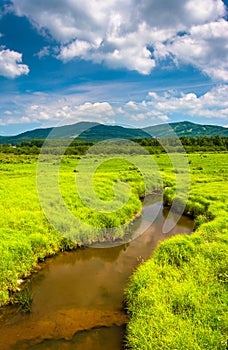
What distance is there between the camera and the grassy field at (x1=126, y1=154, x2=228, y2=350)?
26.2 ft

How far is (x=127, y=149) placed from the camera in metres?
86.9

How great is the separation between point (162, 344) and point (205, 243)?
6.72 m

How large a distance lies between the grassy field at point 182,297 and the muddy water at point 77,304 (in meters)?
0.93

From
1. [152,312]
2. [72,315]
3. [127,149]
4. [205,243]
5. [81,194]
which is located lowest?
[72,315]

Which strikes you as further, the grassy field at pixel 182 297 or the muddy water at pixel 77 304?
the muddy water at pixel 77 304

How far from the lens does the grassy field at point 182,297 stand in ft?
26.2

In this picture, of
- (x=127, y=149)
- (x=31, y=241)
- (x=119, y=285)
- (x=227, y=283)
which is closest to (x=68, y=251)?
(x=31, y=241)

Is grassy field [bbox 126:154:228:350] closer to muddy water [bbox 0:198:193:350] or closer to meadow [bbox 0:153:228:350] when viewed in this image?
meadow [bbox 0:153:228:350]

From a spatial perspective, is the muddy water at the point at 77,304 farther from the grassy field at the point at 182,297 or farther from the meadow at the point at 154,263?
the grassy field at the point at 182,297

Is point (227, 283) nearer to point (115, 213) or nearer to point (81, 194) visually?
point (115, 213)

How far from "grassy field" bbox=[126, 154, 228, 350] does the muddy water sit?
93 centimetres

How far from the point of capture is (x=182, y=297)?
31.7ft

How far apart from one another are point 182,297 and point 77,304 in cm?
413

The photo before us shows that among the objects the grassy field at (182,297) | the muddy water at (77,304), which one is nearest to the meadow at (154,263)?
the grassy field at (182,297)
